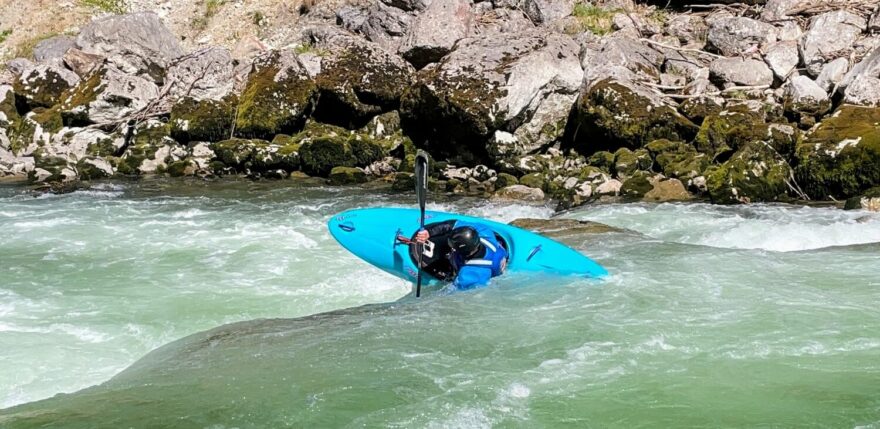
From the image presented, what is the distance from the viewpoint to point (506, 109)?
12711mm

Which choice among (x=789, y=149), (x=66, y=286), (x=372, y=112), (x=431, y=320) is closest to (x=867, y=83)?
(x=789, y=149)

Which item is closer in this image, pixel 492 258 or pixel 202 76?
pixel 492 258

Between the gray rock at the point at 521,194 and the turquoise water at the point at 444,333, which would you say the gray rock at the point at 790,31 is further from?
→ the gray rock at the point at 521,194

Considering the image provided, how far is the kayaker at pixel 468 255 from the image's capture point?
5977 millimetres

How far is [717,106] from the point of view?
1252 cm

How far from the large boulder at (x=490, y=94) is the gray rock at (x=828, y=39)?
4.16m

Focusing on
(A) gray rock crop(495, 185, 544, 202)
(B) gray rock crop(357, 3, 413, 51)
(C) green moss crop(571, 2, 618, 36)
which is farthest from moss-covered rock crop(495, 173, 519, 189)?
(B) gray rock crop(357, 3, 413, 51)

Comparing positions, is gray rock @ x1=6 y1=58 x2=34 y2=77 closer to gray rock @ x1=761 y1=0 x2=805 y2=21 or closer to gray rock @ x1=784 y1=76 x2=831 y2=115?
gray rock @ x1=784 y1=76 x2=831 y2=115

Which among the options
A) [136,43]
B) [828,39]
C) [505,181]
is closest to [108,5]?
[136,43]

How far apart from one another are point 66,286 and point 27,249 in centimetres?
184

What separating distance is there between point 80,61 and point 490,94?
10147 millimetres

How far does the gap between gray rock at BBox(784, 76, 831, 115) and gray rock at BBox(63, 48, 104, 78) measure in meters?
14.5

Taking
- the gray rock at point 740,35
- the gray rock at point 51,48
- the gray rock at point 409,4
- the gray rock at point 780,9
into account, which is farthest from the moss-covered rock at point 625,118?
the gray rock at point 51,48

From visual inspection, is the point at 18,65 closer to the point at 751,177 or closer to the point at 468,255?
the point at 468,255
